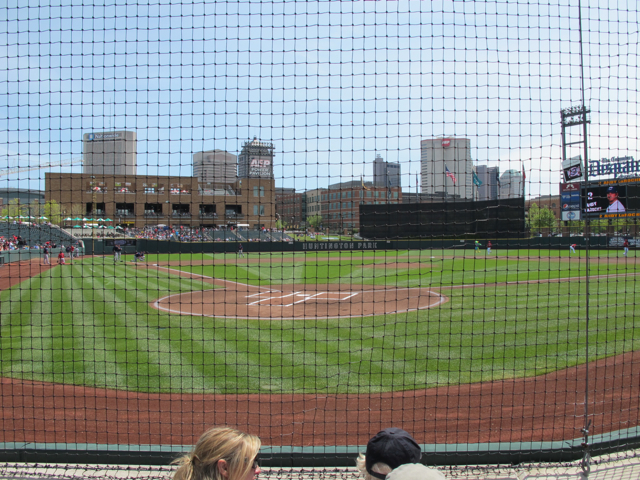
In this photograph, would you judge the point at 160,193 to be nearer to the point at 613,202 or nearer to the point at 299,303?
the point at 299,303

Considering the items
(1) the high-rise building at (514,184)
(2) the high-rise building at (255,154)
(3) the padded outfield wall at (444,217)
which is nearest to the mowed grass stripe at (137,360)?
(2) the high-rise building at (255,154)

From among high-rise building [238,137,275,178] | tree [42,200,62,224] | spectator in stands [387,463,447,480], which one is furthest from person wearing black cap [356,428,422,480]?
tree [42,200,62,224]

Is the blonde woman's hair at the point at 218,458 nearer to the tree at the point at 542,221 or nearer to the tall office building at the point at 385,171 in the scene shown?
the tall office building at the point at 385,171

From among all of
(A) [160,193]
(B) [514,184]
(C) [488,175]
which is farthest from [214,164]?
(C) [488,175]

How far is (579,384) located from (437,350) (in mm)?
2389

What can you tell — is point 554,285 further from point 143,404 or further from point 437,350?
point 143,404

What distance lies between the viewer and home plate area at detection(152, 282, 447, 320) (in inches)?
467

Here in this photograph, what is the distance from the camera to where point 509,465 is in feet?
13.3

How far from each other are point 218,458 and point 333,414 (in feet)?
13.4

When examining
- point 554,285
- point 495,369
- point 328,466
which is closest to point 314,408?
point 328,466

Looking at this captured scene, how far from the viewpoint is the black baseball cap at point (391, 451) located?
201cm

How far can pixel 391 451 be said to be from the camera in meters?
2.02

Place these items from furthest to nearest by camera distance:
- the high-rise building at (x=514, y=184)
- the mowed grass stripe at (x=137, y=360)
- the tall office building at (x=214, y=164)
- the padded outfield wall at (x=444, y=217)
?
1. the padded outfield wall at (x=444, y=217)
2. the mowed grass stripe at (x=137, y=360)
3. the high-rise building at (x=514, y=184)
4. the tall office building at (x=214, y=164)

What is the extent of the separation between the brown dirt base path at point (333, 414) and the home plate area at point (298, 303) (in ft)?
14.0
